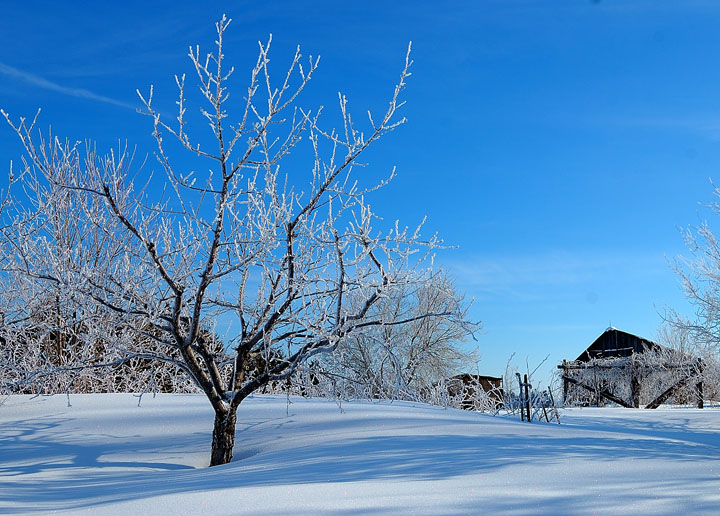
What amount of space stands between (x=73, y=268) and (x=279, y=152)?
2.21m

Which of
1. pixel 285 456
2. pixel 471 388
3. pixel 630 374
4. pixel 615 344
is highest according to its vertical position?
pixel 615 344

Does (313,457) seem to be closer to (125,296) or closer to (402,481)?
(402,481)

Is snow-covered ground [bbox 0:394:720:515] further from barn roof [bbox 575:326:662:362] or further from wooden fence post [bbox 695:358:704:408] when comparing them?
barn roof [bbox 575:326:662:362]

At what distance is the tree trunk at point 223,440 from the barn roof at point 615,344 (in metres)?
21.6

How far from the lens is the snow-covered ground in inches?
134

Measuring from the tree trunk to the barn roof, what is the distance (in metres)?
21.6

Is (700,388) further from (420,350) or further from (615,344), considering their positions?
(420,350)

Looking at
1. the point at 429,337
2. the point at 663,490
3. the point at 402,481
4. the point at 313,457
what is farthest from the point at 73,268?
the point at 429,337

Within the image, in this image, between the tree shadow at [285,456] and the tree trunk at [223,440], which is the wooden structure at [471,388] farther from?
the tree trunk at [223,440]

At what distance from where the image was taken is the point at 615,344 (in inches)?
1057

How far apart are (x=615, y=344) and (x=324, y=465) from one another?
969 inches

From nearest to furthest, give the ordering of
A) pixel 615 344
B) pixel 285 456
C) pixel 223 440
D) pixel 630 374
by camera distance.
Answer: pixel 285 456, pixel 223 440, pixel 630 374, pixel 615 344

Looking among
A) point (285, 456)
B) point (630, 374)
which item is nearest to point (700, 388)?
point (630, 374)

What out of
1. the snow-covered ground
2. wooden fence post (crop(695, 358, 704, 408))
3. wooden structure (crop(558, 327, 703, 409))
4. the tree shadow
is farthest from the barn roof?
the tree shadow
